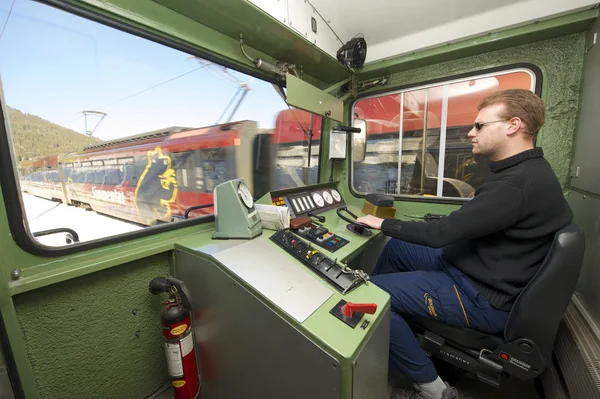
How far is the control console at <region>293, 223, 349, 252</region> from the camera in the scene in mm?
1250

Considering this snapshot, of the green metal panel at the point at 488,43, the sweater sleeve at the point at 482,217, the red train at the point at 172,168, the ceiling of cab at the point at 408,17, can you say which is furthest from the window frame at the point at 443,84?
the sweater sleeve at the point at 482,217

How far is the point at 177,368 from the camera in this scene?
1.09m

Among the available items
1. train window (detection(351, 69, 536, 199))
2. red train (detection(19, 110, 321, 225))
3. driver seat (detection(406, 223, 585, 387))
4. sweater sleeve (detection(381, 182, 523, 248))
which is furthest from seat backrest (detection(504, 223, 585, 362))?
red train (detection(19, 110, 321, 225))

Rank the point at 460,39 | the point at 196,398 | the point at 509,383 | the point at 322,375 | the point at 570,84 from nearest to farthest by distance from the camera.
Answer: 1. the point at 322,375
2. the point at 196,398
3. the point at 509,383
4. the point at 570,84
5. the point at 460,39

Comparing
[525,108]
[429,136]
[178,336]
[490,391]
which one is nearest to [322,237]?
[178,336]

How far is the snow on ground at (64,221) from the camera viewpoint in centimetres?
91

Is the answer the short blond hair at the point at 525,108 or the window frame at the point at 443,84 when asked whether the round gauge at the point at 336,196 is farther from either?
the short blond hair at the point at 525,108

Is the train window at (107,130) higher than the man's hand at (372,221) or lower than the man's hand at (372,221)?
higher

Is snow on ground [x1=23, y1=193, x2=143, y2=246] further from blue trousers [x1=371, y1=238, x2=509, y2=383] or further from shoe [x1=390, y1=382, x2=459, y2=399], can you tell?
shoe [x1=390, y1=382, x2=459, y2=399]

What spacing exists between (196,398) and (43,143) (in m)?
1.43

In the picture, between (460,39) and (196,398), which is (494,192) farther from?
(196,398)

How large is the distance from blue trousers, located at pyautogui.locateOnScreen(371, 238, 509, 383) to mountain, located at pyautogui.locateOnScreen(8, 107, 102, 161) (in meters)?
1.67

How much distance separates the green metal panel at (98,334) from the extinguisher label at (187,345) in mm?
290

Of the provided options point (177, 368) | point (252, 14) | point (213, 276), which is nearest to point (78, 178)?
point (213, 276)
